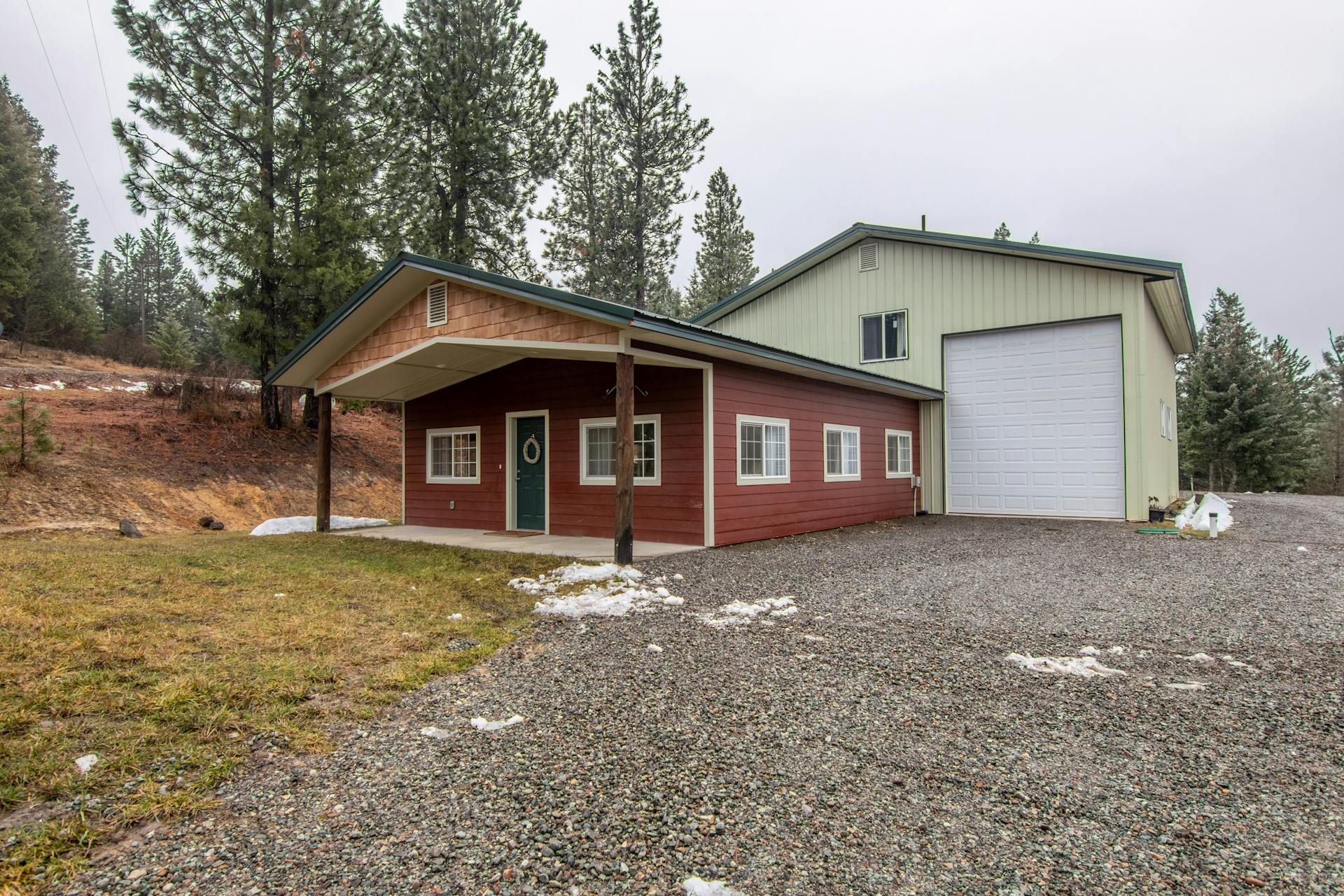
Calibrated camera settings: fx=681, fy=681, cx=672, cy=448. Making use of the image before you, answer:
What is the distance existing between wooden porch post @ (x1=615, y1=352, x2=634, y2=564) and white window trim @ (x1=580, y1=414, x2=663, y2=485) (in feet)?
6.09

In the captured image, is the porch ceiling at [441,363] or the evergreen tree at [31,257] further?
the evergreen tree at [31,257]

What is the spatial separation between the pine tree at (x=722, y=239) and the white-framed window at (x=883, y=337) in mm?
15247

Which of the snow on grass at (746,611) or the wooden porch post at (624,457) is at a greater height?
the wooden porch post at (624,457)

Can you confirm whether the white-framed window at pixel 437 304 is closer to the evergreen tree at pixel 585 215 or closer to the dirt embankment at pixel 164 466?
the dirt embankment at pixel 164 466

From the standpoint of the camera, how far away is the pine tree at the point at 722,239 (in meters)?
29.0

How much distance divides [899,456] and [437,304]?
8988 mm

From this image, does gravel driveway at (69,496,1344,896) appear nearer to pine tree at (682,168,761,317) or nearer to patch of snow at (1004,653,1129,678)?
patch of snow at (1004,653,1129,678)

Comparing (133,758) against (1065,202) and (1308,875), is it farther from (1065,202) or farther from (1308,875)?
(1065,202)

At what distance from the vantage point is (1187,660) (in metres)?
3.94

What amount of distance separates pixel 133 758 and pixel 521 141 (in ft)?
59.8

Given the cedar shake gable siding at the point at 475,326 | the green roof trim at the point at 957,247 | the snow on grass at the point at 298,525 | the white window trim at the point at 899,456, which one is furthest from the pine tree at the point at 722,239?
the cedar shake gable siding at the point at 475,326

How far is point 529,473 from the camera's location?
35.8 feet

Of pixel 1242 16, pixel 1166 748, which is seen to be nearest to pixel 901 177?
pixel 1242 16

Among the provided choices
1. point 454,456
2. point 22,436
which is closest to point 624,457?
point 454,456
